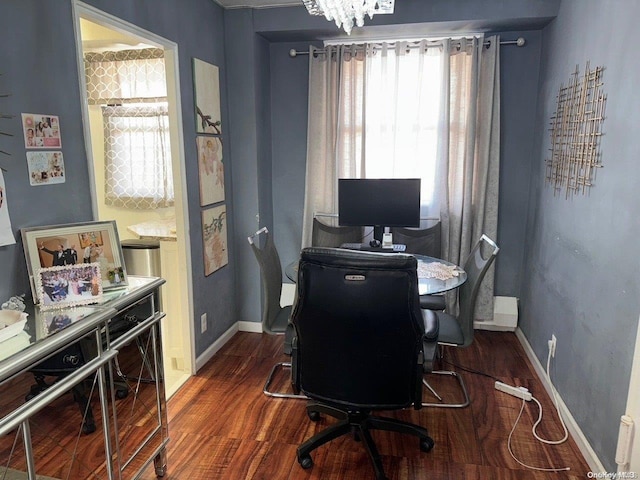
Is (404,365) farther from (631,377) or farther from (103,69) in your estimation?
(103,69)

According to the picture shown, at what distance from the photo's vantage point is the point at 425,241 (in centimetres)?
346

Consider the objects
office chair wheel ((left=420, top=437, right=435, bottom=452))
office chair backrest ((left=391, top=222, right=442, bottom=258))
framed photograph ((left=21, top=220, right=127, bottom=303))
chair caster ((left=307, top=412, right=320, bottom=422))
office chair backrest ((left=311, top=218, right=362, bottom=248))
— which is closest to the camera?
framed photograph ((left=21, top=220, right=127, bottom=303))

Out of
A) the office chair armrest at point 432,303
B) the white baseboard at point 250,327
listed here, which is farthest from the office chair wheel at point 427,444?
the white baseboard at point 250,327

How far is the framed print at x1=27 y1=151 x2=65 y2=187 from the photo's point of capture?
167 cm

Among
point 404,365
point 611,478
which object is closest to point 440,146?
point 404,365

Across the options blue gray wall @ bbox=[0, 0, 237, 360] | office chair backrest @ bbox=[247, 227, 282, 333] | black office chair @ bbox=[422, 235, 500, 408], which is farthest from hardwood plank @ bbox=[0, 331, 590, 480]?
blue gray wall @ bbox=[0, 0, 237, 360]

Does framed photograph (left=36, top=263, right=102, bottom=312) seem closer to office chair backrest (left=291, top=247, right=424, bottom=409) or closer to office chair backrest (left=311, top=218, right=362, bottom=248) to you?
office chair backrest (left=291, top=247, right=424, bottom=409)

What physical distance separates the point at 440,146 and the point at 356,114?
0.70 meters

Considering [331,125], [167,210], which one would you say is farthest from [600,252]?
[167,210]

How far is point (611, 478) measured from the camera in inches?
74.6

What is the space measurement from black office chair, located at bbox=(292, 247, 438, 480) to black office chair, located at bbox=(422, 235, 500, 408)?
60cm

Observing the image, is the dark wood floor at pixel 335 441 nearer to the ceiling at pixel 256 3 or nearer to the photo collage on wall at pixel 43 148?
the photo collage on wall at pixel 43 148

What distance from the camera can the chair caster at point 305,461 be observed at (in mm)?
2123

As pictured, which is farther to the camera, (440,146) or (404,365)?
(440,146)
